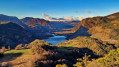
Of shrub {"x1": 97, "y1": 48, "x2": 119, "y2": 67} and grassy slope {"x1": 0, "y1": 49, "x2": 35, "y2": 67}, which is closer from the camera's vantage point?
shrub {"x1": 97, "y1": 48, "x2": 119, "y2": 67}

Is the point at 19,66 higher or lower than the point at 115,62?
lower

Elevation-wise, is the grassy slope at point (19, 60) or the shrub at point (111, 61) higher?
the shrub at point (111, 61)

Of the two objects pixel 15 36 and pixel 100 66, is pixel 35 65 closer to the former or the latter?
→ pixel 100 66

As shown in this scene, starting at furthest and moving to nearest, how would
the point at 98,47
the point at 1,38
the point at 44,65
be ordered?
the point at 1,38, the point at 98,47, the point at 44,65

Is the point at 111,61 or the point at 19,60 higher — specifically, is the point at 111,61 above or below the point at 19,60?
above

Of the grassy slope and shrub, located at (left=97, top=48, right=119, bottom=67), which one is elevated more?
shrub, located at (left=97, top=48, right=119, bottom=67)

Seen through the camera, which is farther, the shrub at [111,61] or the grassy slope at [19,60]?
the grassy slope at [19,60]

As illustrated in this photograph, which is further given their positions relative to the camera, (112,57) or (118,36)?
(118,36)

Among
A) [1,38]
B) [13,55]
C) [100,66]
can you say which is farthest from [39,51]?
[1,38]

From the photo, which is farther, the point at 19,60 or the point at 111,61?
the point at 19,60

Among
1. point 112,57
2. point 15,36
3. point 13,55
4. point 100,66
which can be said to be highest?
point 112,57

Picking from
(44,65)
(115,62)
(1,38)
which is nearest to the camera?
(115,62)
